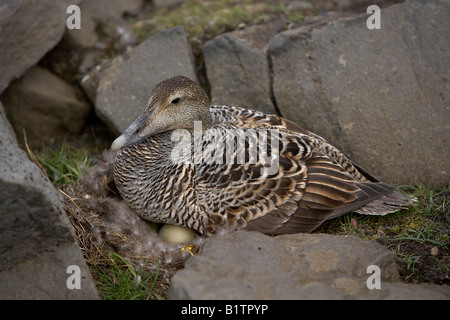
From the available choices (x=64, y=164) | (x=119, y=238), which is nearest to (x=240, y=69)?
(x=64, y=164)

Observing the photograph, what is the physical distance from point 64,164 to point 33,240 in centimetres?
168

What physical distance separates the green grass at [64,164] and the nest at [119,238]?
34 cm

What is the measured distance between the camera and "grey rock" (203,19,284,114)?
4613 mm

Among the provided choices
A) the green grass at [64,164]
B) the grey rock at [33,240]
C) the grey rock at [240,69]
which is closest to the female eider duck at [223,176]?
the green grass at [64,164]

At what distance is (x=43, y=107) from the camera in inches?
203

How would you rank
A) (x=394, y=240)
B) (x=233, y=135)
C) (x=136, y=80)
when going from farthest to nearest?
1. (x=136, y=80)
2. (x=233, y=135)
3. (x=394, y=240)

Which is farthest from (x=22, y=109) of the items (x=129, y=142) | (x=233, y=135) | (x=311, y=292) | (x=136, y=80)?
(x=311, y=292)

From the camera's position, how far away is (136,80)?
4805mm

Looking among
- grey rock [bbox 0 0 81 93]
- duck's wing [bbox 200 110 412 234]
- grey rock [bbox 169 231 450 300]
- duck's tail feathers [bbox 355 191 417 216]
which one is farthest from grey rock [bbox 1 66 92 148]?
duck's tail feathers [bbox 355 191 417 216]

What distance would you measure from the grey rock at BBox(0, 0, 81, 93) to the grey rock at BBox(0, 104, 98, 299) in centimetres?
187

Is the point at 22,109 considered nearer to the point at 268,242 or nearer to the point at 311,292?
the point at 268,242

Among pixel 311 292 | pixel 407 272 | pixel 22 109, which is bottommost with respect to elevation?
pixel 407 272

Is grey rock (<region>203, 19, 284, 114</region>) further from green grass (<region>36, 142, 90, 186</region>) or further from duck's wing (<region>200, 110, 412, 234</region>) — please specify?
Answer: green grass (<region>36, 142, 90, 186</region>)
